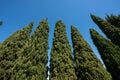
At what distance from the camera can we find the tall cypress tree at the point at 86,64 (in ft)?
48.9

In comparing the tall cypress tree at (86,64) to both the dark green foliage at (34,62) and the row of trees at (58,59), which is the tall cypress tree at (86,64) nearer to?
the row of trees at (58,59)

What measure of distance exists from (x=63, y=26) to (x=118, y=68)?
12.1m

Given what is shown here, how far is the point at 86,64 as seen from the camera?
53.3 feet

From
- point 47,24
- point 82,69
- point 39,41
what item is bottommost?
point 82,69

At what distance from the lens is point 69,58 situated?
18.2 meters

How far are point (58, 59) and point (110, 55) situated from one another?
712 cm

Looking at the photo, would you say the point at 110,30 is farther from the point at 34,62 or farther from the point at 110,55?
the point at 34,62

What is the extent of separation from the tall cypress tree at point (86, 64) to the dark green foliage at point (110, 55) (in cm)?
243

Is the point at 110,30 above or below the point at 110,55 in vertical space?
above

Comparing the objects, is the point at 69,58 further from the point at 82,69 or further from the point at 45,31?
the point at 45,31

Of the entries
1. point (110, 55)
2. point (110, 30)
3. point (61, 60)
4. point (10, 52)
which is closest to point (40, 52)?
point (61, 60)

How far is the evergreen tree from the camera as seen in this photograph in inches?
651

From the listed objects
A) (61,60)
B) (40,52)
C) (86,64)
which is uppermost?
(40,52)

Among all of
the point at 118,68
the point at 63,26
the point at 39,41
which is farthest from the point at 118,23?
the point at 39,41
